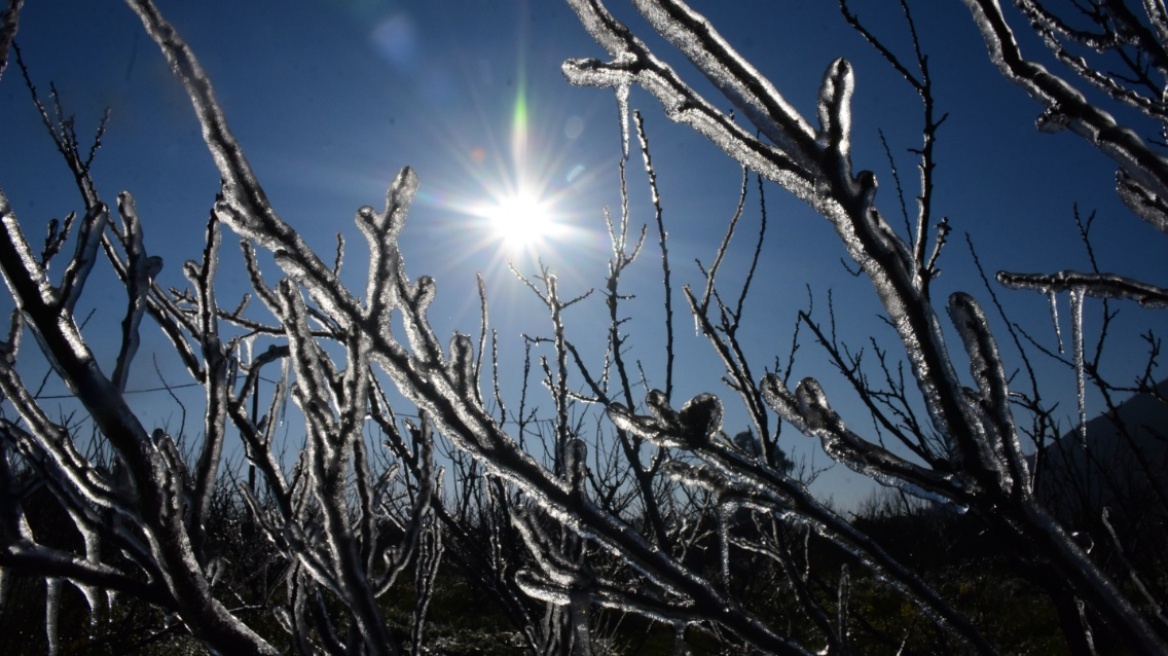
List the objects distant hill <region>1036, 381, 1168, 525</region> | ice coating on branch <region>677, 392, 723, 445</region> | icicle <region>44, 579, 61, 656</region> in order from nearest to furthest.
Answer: ice coating on branch <region>677, 392, 723, 445</region>
icicle <region>44, 579, 61, 656</region>
distant hill <region>1036, 381, 1168, 525</region>

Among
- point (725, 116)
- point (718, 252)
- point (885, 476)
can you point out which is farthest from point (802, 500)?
point (718, 252)

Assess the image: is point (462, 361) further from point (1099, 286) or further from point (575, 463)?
point (1099, 286)

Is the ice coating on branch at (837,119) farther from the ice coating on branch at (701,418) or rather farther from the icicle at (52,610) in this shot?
the icicle at (52,610)

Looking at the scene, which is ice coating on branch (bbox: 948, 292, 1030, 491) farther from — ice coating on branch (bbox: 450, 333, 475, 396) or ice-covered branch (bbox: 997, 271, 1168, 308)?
ice coating on branch (bbox: 450, 333, 475, 396)

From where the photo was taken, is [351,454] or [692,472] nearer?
[692,472]

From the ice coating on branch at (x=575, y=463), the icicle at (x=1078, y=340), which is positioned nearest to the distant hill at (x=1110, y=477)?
the icicle at (x=1078, y=340)

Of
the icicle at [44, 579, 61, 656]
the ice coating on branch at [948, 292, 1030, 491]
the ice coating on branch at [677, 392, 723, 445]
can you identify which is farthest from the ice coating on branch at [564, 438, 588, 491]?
the icicle at [44, 579, 61, 656]

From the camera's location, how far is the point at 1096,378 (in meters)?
3.41

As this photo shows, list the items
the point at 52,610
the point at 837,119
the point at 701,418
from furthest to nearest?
the point at 52,610
the point at 701,418
the point at 837,119

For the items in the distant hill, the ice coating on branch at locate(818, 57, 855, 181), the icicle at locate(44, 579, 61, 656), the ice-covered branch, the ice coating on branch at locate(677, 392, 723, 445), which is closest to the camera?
the ice coating on branch at locate(818, 57, 855, 181)

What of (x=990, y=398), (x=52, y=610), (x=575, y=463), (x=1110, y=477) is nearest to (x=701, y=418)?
(x=575, y=463)

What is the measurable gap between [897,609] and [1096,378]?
39.8 ft

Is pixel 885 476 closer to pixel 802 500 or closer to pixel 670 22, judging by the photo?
pixel 802 500

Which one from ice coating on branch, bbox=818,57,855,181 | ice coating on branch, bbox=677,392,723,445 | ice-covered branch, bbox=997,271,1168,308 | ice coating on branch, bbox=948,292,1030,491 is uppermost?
ice coating on branch, bbox=818,57,855,181
